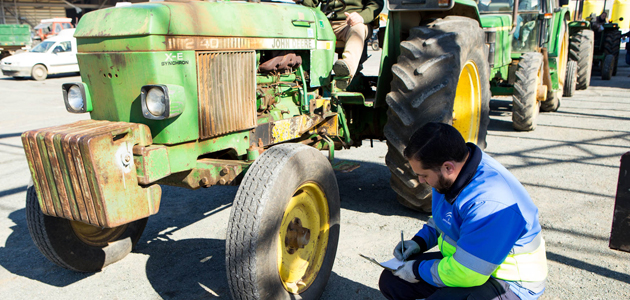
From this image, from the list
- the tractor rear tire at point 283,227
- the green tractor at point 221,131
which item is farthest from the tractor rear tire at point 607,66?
the tractor rear tire at point 283,227

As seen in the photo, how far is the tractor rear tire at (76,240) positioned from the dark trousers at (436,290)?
2085 mm

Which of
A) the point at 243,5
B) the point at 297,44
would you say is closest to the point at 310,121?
the point at 297,44

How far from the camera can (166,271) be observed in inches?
134

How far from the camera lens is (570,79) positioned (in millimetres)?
10539

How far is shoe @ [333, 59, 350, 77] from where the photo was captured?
3777 mm

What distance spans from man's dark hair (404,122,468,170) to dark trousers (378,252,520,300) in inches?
21.7

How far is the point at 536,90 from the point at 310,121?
4771 mm

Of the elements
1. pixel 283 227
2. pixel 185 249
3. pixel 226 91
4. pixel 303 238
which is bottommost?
pixel 185 249

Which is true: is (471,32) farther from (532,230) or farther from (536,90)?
(536,90)

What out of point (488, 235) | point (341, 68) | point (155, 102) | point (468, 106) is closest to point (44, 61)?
point (341, 68)

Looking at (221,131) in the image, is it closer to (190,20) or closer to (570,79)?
(190,20)

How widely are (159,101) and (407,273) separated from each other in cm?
160

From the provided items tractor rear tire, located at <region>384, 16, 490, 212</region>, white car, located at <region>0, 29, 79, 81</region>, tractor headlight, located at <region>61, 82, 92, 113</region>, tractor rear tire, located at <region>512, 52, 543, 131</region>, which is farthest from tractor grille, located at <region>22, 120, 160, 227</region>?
white car, located at <region>0, 29, 79, 81</region>

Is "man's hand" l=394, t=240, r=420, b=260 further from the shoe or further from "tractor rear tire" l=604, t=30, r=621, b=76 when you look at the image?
"tractor rear tire" l=604, t=30, r=621, b=76
